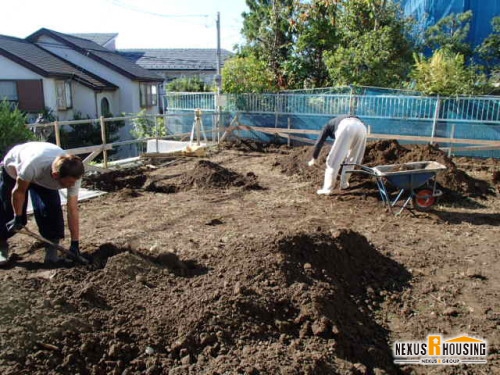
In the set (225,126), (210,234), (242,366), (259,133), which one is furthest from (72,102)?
(242,366)

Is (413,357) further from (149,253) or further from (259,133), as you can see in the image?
(259,133)

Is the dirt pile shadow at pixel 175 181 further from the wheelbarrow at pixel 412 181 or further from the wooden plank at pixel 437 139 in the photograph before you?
the wooden plank at pixel 437 139

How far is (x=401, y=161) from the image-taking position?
870 centimetres

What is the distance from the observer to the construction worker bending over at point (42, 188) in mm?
3503

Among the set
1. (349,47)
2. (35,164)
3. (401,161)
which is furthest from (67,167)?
(349,47)

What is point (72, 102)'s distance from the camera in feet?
70.8

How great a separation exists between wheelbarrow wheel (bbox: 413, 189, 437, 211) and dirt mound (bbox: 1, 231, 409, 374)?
9.58 feet

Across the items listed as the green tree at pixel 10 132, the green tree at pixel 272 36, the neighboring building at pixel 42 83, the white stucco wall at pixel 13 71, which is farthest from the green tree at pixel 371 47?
the white stucco wall at pixel 13 71

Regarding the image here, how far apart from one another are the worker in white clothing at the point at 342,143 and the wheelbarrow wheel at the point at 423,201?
117 centimetres

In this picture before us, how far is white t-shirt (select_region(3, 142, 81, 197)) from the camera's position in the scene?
3.55m

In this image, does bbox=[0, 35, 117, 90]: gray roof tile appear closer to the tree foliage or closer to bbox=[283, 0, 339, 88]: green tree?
the tree foliage

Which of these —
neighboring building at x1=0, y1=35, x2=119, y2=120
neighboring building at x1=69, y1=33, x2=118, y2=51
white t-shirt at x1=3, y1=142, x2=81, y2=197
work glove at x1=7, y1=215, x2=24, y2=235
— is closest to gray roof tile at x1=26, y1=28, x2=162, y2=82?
neighboring building at x1=0, y1=35, x2=119, y2=120

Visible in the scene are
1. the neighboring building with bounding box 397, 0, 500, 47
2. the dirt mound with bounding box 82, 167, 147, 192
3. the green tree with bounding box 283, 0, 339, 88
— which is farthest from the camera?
the green tree with bounding box 283, 0, 339, 88

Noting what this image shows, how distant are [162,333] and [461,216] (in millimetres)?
Result: 5299
